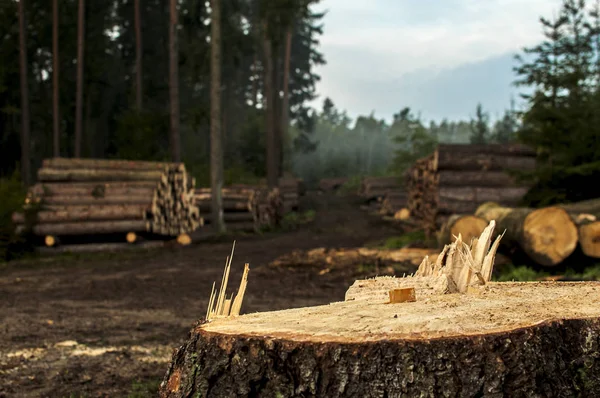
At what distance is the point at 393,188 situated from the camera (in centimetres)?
3033

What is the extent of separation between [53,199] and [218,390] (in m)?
13.6

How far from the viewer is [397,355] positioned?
2348mm

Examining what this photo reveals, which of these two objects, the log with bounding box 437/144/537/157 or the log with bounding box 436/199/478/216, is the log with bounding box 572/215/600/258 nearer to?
the log with bounding box 436/199/478/216

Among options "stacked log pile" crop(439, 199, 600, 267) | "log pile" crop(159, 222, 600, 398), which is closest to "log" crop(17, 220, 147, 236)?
"stacked log pile" crop(439, 199, 600, 267)

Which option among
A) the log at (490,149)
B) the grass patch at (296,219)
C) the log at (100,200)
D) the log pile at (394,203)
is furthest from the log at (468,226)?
the log pile at (394,203)

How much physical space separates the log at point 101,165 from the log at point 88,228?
6.75 ft

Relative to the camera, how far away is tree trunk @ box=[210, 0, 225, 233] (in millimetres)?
18578

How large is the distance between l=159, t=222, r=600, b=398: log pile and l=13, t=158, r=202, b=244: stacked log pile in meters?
12.8

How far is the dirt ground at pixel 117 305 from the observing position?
500cm

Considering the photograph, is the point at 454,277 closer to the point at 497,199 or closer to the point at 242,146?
the point at 497,199

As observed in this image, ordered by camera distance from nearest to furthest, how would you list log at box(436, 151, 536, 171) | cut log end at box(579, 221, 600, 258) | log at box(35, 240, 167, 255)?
1. cut log end at box(579, 221, 600, 258)
2. log at box(35, 240, 167, 255)
3. log at box(436, 151, 536, 171)

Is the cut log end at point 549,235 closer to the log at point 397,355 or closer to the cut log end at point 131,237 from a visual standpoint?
the log at point 397,355

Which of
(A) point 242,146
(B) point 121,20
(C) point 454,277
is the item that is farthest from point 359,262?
(B) point 121,20

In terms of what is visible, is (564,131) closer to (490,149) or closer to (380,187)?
(490,149)
